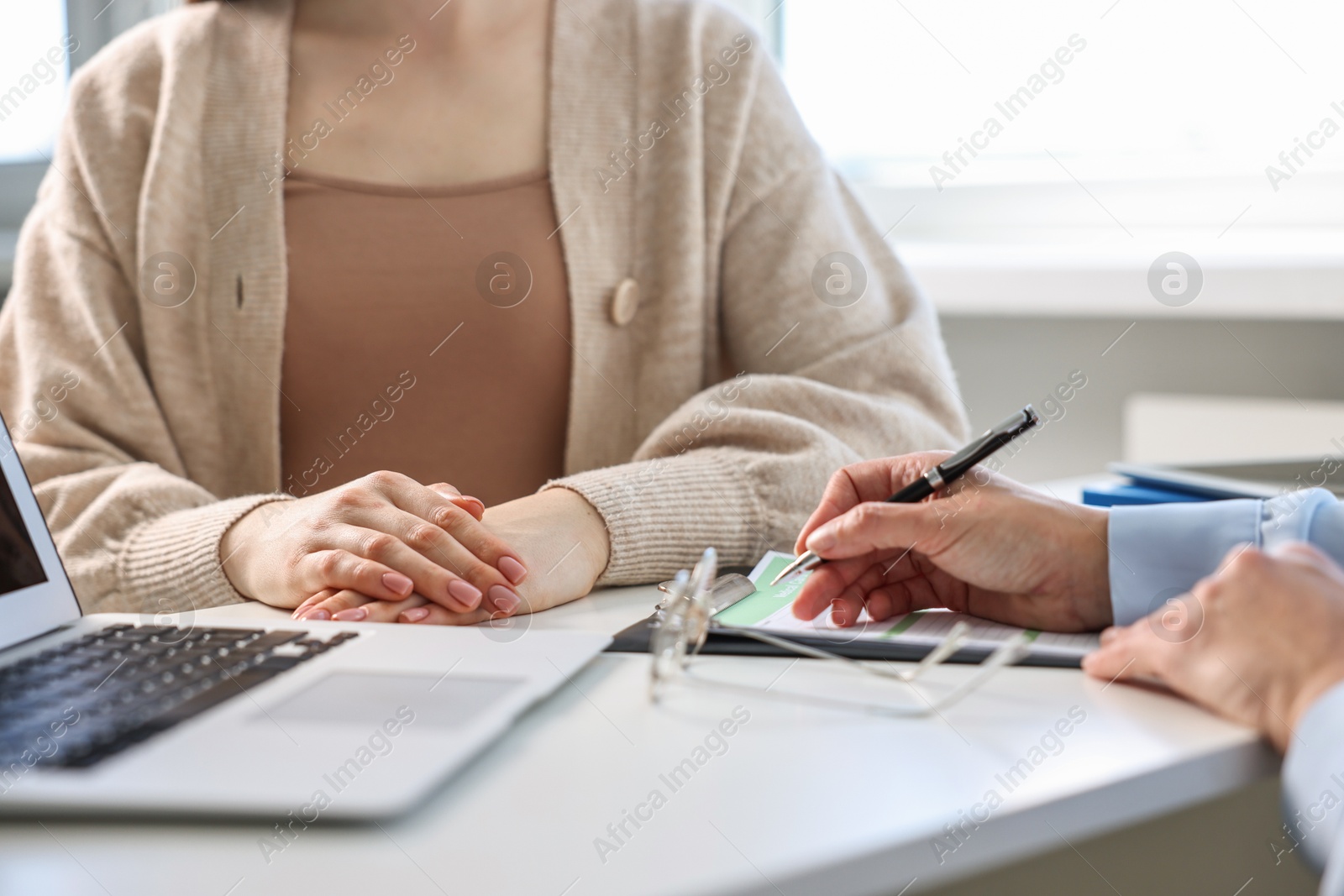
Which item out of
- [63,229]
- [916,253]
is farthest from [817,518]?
[916,253]

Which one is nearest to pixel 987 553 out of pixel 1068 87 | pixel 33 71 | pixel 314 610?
pixel 314 610

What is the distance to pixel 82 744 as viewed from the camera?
1.37 ft

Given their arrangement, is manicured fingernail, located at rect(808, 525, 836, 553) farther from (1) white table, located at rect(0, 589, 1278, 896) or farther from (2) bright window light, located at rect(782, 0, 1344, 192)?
(2) bright window light, located at rect(782, 0, 1344, 192)

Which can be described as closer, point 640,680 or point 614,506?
point 640,680

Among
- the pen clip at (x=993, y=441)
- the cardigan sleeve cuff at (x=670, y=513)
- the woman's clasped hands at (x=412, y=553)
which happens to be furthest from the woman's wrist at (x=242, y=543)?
the pen clip at (x=993, y=441)

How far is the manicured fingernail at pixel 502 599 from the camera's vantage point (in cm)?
69

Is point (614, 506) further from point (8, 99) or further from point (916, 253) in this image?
point (8, 99)

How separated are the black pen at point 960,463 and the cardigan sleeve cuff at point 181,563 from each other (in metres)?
0.42

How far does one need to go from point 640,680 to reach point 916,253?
1.21 m

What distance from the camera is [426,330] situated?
107cm

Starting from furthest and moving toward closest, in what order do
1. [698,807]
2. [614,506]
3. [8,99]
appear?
[8,99] → [614,506] → [698,807]

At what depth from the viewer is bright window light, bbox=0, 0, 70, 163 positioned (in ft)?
5.95

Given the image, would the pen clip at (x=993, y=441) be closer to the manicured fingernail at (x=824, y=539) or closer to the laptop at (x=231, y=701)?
the manicured fingernail at (x=824, y=539)

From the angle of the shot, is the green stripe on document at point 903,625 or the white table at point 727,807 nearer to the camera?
the white table at point 727,807
